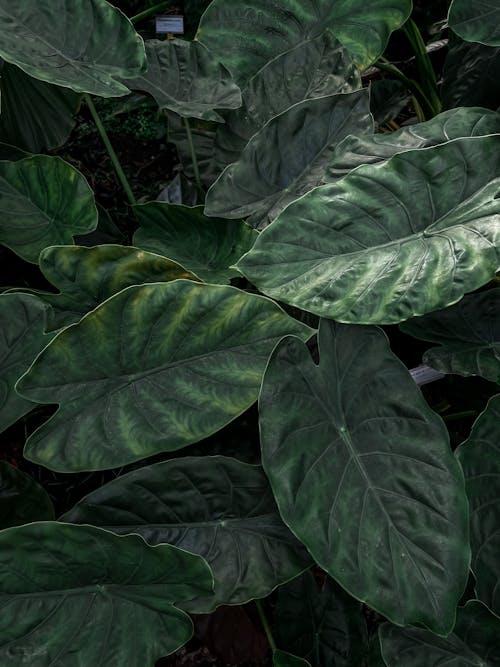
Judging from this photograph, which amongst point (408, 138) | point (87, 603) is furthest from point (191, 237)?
point (87, 603)

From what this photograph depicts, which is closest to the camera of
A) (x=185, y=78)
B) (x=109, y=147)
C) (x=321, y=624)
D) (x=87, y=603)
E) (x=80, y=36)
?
(x=87, y=603)

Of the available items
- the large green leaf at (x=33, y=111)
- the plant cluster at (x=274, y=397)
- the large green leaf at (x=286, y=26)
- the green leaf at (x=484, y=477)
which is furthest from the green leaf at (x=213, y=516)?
the large green leaf at (x=33, y=111)

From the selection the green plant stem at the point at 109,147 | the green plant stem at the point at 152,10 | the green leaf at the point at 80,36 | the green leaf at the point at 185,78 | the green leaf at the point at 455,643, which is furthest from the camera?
the green plant stem at the point at 152,10

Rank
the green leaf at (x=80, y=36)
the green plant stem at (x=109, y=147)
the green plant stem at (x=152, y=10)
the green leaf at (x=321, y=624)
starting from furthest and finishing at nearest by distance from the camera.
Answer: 1. the green plant stem at (x=152, y=10)
2. the green plant stem at (x=109, y=147)
3. the green leaf at (x=80, y=36)
4. the green leaf at (x=321, y=624)

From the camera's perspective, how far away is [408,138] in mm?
1323

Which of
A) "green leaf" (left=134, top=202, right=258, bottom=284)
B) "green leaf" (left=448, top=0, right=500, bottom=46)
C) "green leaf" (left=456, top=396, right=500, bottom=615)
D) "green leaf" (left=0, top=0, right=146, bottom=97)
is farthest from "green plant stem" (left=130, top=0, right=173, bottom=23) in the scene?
"green leaf" (left=456, top=396, right=500, bottom=615)

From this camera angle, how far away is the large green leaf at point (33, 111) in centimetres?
176

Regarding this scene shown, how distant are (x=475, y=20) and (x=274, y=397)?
922mm

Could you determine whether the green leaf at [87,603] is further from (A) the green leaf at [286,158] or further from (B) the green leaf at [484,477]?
(A) the green leaf at [286,158]

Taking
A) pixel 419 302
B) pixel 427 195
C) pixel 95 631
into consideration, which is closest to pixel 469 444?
pixel 419 302

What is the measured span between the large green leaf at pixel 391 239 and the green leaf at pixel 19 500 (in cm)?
60

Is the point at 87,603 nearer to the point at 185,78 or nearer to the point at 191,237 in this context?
the point at 191,237

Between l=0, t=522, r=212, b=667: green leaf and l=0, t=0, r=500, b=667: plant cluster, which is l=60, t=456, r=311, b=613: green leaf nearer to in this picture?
l=0, t=0, r=500, b=667: plant cluster

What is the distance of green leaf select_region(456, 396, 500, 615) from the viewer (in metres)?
1.12
